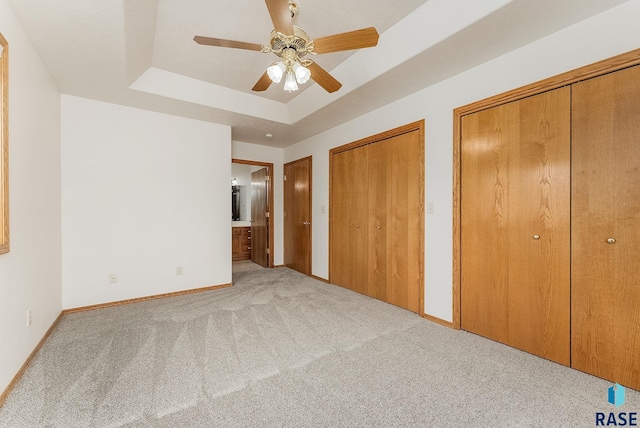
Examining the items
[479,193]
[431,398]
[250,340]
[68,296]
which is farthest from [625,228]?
[68,296]

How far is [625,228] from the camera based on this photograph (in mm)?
1655

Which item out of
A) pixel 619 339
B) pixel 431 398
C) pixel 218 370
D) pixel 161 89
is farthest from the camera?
pixel 161 89

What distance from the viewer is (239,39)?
7.77 ft

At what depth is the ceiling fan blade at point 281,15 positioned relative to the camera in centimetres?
143

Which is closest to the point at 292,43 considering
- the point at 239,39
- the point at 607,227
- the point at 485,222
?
the point at 239,39

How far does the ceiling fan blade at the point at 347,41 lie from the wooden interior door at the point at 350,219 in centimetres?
181

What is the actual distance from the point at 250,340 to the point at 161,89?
8.93ft

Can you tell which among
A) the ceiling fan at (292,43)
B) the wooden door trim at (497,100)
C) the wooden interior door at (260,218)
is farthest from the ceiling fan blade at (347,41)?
the wooden interior door at (260,218)

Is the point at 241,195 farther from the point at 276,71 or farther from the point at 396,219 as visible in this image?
the point at 276,71

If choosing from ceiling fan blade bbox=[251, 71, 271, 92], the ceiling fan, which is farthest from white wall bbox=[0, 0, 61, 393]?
ceiling fan blade bbox=[251, 71, 271, 92]

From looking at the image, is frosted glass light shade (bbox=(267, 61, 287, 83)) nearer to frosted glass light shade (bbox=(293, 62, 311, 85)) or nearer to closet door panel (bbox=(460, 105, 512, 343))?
frosted glass light shade (bbox=(293, 62, 311, 85))

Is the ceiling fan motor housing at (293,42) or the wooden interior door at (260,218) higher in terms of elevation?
the ceiling fan motor housing at (293,42)

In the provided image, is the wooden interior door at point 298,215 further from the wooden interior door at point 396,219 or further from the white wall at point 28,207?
the white wall at point 28,207

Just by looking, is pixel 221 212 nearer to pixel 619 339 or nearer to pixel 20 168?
pixel 20 168
